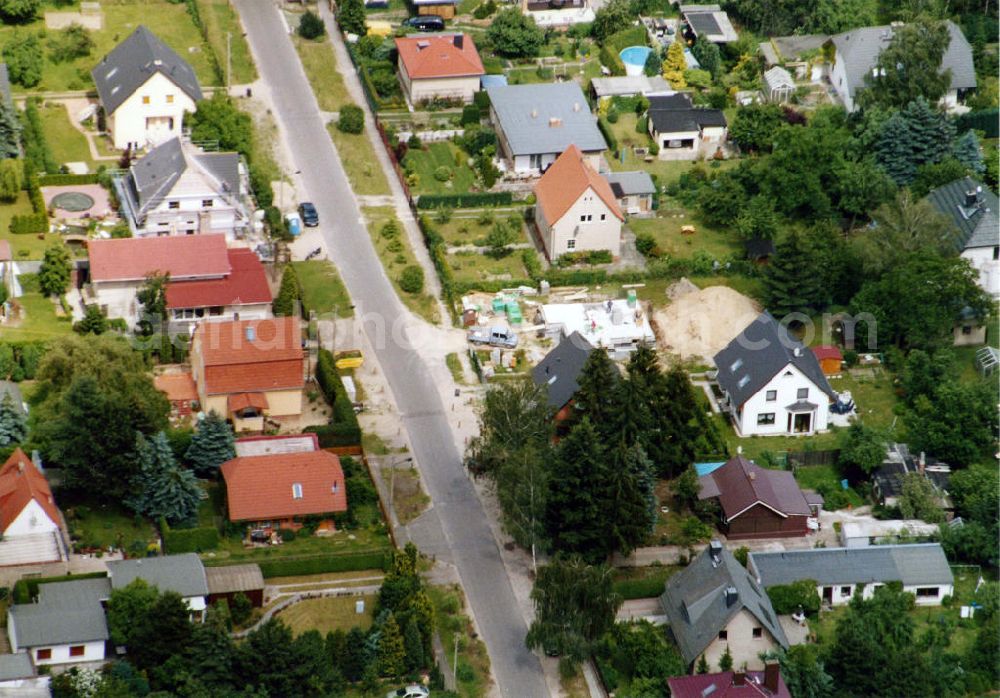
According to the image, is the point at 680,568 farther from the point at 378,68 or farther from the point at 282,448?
the point at 378,68

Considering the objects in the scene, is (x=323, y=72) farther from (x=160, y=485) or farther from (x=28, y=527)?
(x=28, y=527)

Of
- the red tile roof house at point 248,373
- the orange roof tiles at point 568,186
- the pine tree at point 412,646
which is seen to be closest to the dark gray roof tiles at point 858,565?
the pine tree at point 412,646

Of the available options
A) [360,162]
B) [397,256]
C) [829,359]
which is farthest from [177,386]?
[829,359]

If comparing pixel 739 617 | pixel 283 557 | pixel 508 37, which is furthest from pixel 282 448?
pixel 508 37

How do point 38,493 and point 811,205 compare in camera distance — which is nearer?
point 38,493

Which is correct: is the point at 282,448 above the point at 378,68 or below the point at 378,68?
below
